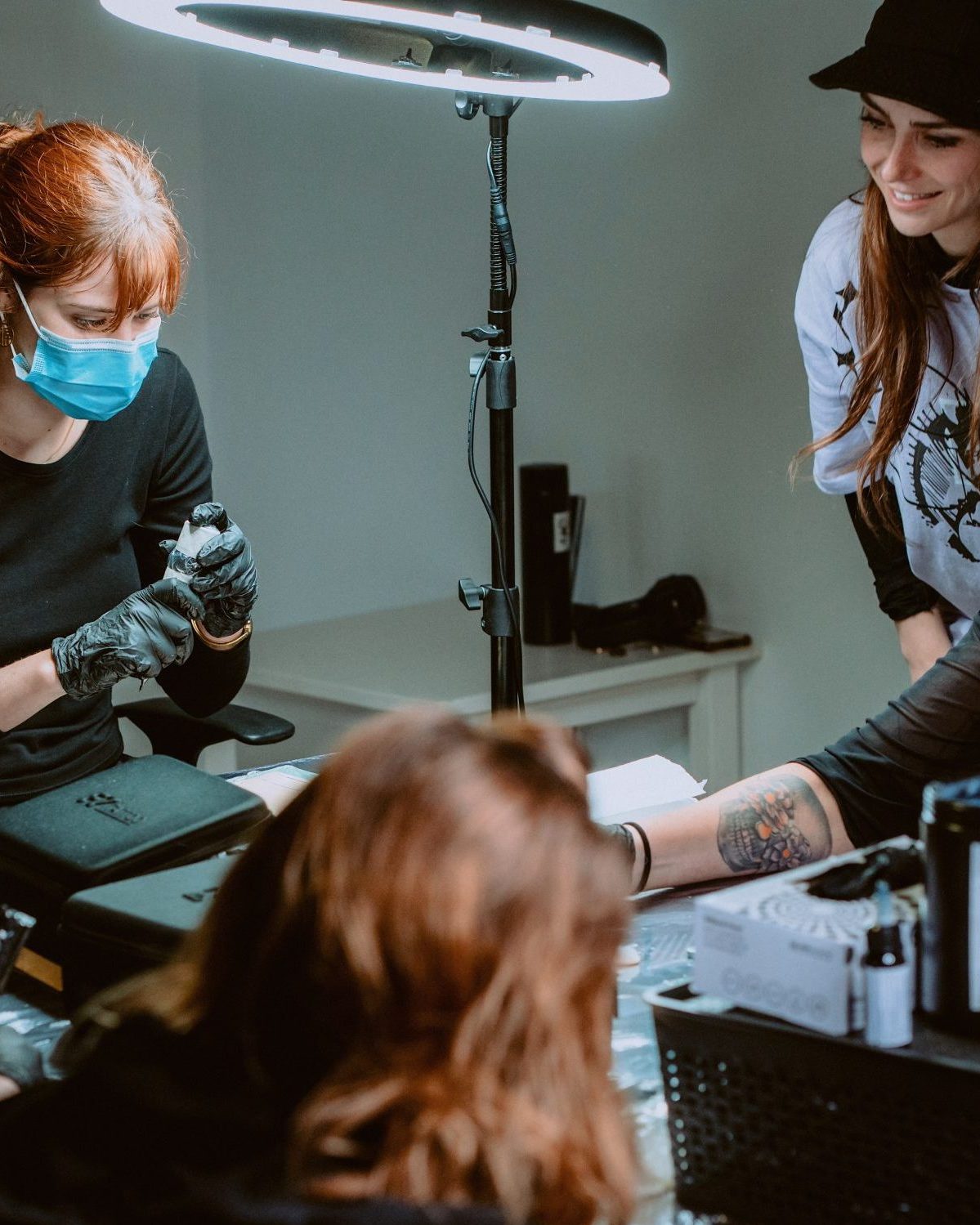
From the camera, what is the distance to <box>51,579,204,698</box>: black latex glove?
1.43 m

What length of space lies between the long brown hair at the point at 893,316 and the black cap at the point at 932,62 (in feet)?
0.59

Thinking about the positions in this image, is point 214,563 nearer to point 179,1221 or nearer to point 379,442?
point 179,1221

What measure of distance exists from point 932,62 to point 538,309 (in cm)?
171

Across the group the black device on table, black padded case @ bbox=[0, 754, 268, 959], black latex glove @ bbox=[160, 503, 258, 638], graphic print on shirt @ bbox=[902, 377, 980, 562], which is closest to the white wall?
the black device on table

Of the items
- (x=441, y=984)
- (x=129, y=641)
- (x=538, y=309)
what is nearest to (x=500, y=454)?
(x=129, y=641)

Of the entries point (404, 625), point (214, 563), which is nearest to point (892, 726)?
point (214, 563)

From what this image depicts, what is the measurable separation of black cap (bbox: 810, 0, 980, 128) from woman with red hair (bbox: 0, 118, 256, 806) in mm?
733

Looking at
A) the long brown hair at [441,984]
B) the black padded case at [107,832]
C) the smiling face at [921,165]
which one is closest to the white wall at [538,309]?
the smiling face at [921,165]

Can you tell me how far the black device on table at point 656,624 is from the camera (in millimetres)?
2684

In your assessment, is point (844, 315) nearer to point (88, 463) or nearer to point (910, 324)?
point (910, 324)

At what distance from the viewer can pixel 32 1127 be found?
2.15 feet

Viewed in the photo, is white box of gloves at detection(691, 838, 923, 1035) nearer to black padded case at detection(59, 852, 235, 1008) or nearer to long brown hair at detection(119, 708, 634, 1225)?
long brown hair at detection(119, 708, 634, 1225)

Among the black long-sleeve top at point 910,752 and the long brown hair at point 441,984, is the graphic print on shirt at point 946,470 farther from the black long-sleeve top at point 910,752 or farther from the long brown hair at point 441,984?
the long brown hair at point 441,984

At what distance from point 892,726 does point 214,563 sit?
2.32 feet
